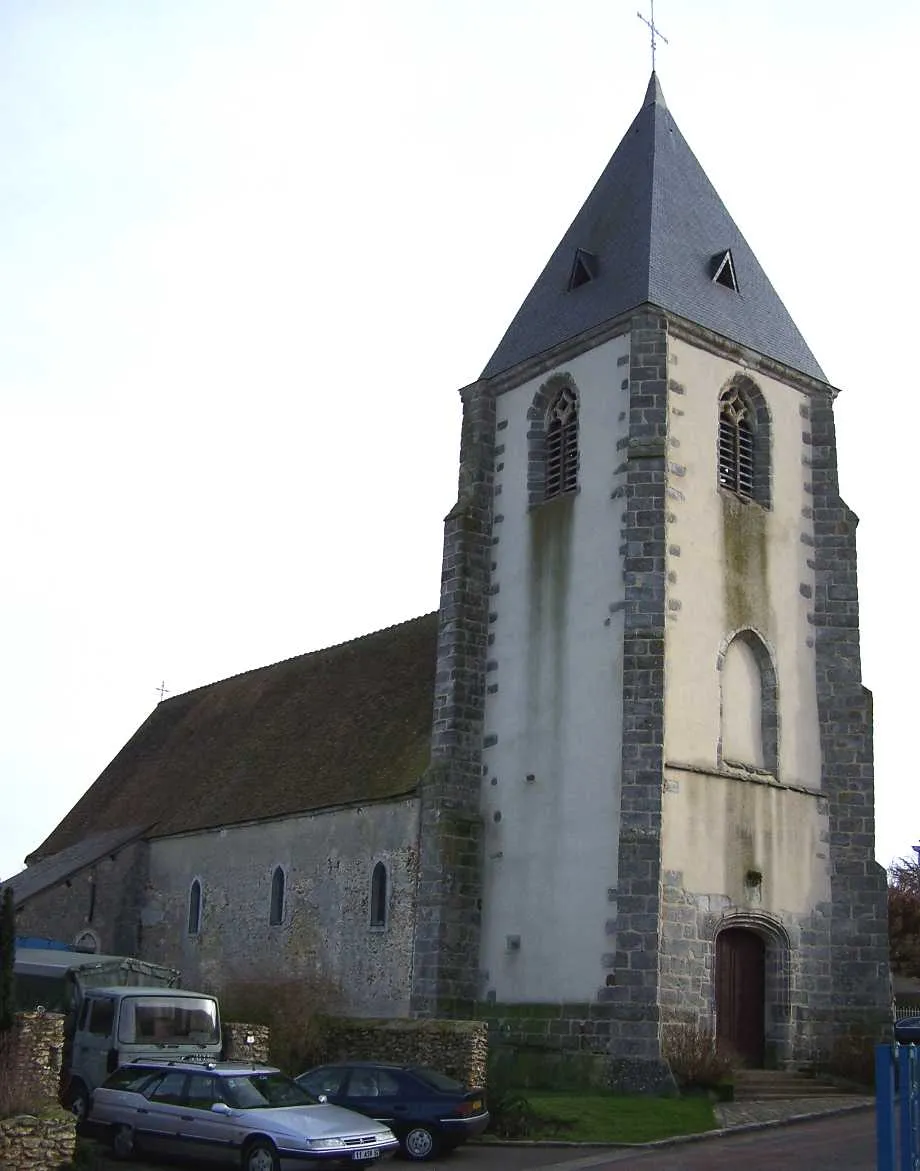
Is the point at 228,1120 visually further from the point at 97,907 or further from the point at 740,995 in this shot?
the point at 97,907

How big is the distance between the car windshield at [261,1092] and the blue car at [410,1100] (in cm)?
64

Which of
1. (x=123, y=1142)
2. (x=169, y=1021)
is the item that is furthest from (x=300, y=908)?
(x=123, y=1142)

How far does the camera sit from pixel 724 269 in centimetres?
2653

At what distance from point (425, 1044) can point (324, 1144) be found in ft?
17.2

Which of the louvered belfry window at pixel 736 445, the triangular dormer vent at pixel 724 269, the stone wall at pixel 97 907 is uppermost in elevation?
the triangular dormer vent at pixel 724 269

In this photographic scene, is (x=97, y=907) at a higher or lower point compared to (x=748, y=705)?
lower

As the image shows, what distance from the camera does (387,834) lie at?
996 inches

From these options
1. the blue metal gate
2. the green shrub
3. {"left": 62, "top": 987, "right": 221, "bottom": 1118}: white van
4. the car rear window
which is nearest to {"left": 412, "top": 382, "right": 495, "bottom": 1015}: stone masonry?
the green shrub

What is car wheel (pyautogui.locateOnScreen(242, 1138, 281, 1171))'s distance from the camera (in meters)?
14.0

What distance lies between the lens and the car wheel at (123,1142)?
15414 mm

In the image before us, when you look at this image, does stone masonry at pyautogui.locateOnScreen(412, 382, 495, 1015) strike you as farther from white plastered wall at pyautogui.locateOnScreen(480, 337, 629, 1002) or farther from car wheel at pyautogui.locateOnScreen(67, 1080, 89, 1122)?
car wheel at pyautogui.locateOnScreen(67, 1080, 89, 1122)

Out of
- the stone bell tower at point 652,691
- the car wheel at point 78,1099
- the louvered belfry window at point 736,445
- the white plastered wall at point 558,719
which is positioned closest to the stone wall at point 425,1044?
the stone bell tower at point 652,691

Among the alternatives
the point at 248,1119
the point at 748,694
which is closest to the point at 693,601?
the point at 748,694

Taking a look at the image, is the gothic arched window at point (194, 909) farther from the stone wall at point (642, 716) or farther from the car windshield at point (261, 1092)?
the car windshield at point (261, 1092)
